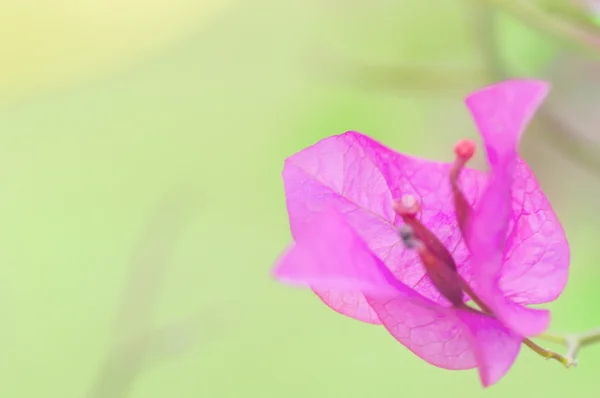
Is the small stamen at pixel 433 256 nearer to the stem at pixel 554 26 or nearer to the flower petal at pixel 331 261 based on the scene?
the flower petal at pixel 331 261

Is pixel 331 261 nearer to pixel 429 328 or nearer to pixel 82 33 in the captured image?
pixel 429 328

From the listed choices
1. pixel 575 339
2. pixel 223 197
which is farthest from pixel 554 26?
pixel 223 197

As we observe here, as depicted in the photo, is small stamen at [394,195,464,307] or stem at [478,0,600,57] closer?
small stamen at [394,195,464,307]

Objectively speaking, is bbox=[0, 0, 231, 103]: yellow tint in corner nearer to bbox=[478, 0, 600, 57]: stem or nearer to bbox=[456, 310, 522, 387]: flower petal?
bbox=[478, 0, 600, 57]: stem

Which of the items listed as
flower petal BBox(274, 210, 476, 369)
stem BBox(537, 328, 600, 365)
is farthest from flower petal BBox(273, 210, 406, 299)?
stem BBox(537, 328, 600, 365)

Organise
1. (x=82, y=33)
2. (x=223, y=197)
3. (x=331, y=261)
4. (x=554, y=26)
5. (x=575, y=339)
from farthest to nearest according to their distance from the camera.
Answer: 1. (x=82, y=33)
2. (x=223, y=197)
3. (x=554, y=26)
4. (x=575, y=339)
5. (x=331, y=261)

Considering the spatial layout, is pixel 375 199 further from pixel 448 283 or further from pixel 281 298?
pixel 281 298

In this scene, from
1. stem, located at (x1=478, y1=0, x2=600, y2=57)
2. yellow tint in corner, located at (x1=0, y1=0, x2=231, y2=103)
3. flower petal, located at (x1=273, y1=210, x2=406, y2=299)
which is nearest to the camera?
flower petal, located at (x1=273, y1=210, x2=406, y2=299)

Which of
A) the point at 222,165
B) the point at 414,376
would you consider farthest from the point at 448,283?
the point at 222,165
